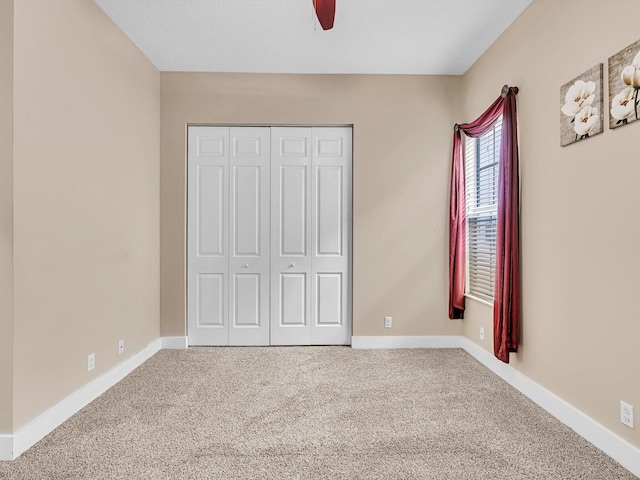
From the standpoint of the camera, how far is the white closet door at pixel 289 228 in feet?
13.2

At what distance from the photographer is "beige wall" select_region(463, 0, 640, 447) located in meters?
1.94

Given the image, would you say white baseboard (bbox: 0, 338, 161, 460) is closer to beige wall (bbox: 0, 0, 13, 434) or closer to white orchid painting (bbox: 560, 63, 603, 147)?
beige wall (bbox: 0, 0, 13, 434)

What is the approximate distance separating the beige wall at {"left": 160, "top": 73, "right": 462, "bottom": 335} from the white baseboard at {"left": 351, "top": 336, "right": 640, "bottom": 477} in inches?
3.8

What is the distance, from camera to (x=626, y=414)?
6.31ft

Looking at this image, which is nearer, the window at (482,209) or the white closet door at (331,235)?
the window at (482,209)

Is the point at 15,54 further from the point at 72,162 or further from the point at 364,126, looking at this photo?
the point at 364,126

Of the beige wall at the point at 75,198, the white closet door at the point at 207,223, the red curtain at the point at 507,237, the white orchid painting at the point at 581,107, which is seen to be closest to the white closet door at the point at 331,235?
the white closet door at the point at 207,223

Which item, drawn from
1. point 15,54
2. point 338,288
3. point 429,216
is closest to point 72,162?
point 15,54

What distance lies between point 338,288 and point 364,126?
1744 mm

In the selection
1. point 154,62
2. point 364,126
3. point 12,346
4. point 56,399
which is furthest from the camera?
point 364,126

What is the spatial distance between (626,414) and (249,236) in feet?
10.7

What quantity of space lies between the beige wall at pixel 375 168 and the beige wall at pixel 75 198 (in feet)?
1.12

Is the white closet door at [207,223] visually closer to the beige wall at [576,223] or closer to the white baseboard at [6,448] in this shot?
the white baseboard at [6,448]

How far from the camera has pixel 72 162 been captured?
8.20 ft
